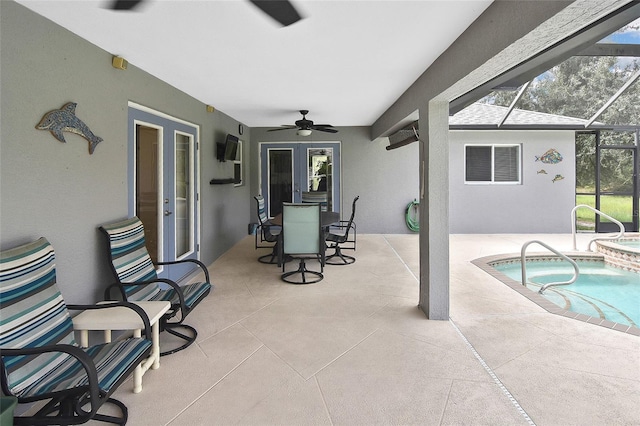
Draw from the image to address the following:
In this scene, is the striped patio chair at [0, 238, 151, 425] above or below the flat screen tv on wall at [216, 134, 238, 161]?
below

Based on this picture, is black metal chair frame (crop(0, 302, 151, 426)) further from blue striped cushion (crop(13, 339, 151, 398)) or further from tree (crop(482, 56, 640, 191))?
tree (crop(482, 56, 640, 191))

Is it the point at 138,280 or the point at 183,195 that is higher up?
the point at 183,195

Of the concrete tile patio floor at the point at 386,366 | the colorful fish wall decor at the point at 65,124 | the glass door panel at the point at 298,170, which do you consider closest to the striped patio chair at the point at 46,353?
the concrete tile patio floor at the point at 386,366

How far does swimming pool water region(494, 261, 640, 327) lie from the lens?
4339mm

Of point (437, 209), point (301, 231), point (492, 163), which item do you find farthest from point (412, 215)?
point (437, 209)

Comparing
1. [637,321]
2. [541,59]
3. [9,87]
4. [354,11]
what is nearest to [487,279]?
[637,321]

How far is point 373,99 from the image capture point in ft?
16.0

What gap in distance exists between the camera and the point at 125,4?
1491 mm

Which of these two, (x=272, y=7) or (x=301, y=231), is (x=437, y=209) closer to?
(x=301, y=231)

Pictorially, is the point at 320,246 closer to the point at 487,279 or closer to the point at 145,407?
the point at 487,279

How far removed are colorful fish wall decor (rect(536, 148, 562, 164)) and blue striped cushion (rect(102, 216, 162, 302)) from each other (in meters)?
8.23

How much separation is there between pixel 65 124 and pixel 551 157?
29.1 ft

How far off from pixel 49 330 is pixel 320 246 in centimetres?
292

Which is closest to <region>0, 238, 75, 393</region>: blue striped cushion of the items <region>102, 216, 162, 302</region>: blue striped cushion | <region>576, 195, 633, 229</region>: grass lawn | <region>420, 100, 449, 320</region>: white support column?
<region>102, 216, 162, 302</region>: blue striped cushion
